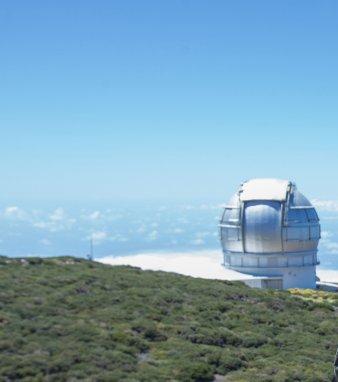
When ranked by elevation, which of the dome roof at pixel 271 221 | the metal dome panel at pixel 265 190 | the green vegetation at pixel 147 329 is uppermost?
the metal dome panel at pixel 265 190

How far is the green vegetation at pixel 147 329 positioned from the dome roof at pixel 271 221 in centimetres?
1169

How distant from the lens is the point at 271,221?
37.9m

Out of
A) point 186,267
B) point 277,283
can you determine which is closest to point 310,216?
point 277,283

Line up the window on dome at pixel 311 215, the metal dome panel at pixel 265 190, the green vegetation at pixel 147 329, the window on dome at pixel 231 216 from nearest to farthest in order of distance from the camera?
the green vegetation at pixel 147 329 < the metal dome panel at pixel 265 190 < the window on dome at pixel 231 216 < the window on dome at pixel 311 215

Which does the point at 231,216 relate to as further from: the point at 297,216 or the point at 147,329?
the point at 147,329

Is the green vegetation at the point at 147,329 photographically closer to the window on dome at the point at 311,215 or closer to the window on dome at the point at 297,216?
the window on dome at the point at 297,216

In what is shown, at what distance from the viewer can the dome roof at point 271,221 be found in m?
38.0

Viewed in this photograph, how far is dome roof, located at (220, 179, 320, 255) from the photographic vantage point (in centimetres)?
3797

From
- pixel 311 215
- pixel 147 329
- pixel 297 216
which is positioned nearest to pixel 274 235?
pixel 297 216

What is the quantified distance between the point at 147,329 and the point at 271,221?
20649mm

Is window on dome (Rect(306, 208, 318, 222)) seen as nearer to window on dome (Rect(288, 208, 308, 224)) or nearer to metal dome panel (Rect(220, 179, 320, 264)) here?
metal dome panel (Rect(220, 179, 320, 264))

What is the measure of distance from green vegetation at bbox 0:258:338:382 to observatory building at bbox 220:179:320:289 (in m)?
11.7

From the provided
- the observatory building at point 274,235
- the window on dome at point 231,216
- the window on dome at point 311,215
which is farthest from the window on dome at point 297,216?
the window on dome at point 231,216

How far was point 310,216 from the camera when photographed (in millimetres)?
39219
